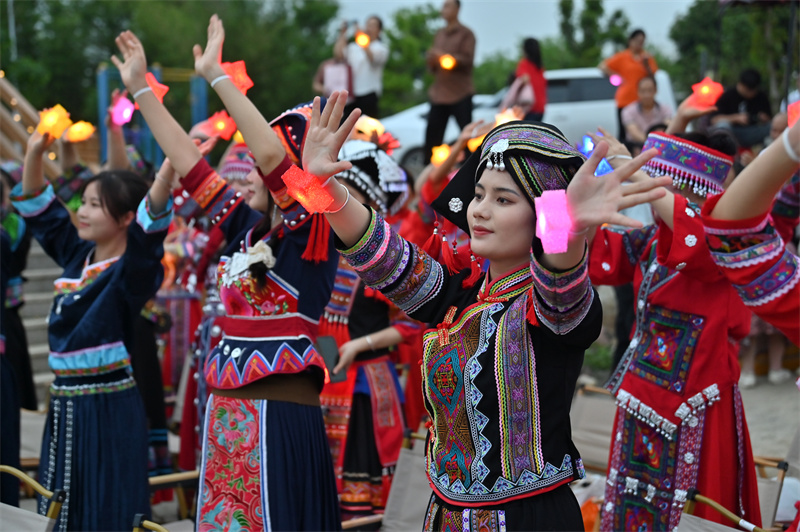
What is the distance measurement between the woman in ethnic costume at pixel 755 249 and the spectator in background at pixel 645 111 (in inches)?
225

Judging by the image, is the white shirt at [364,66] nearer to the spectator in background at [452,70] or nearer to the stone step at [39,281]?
the spectator in background at [452,70]

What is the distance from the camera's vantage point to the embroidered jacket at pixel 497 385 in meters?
1.93

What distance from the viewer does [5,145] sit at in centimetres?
876

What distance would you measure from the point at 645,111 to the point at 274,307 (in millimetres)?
5724

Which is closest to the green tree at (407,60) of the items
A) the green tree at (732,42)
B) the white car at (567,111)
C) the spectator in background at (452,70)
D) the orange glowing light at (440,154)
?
the green tree at (732,42)

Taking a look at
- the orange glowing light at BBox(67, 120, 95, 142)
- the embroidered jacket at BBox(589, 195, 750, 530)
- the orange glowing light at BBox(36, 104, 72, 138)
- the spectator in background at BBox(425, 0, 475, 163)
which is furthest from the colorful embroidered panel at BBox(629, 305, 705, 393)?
the spectator in background at BBox(425, 0, 475, 163)

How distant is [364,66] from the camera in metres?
9.11

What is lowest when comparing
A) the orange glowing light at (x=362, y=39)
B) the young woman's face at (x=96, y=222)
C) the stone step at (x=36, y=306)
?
the stone step at (x=36, y=306)

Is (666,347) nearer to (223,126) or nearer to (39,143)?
(223,126)

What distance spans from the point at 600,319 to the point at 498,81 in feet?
112

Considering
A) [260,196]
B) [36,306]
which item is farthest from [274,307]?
[36,306]

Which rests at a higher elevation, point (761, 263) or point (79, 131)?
point (79, 131)

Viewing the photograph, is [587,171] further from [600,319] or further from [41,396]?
[41,396]

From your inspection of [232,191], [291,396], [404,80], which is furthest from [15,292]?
[404,80]
